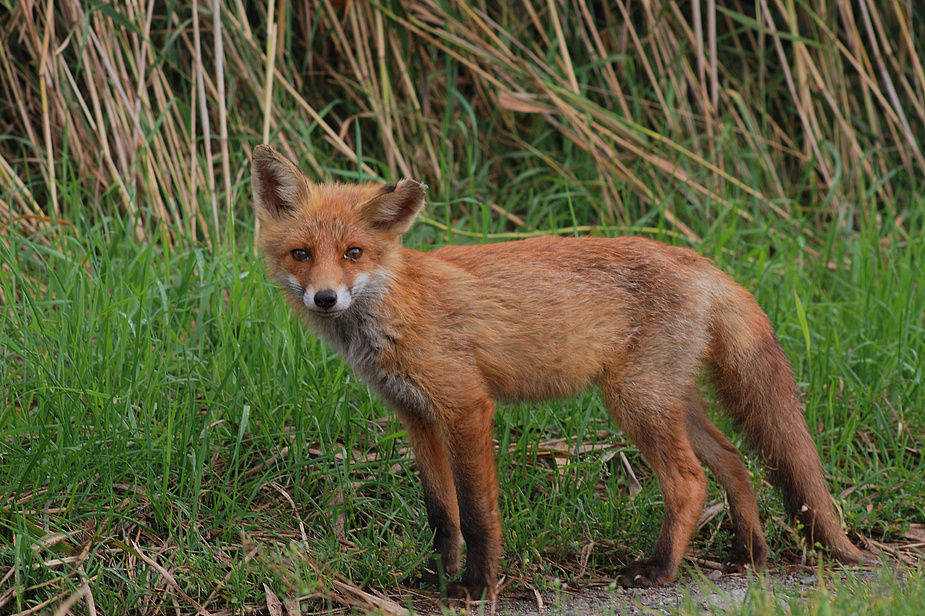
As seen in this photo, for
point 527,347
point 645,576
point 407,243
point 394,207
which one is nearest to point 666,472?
point 645,576

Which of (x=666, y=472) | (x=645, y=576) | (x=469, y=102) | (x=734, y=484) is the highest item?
(x=469, y=102)

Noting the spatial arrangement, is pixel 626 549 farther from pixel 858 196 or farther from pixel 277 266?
pixel 858 196

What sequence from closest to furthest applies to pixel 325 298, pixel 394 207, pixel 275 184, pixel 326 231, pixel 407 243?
pixel 325 298 → pixel 326 231 → pixel 394 207 → pixel 275 184 → pixel 407 243

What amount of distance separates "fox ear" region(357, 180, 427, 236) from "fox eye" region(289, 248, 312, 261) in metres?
0.27

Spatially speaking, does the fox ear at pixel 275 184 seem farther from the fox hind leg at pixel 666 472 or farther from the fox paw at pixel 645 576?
the fox paw at pixel 645 576

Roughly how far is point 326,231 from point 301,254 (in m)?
0.13

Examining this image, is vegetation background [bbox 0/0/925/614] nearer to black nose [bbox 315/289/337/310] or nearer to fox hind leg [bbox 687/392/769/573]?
fox hind leg [bbox 687/392/769/573]

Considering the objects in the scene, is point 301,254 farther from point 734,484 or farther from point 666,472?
point 734,484

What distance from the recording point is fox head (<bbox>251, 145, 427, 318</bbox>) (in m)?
3.28

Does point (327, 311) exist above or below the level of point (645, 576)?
above

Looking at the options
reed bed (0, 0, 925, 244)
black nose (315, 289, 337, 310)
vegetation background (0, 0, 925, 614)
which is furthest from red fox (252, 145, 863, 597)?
reed bed (0, 0, 925, 244)

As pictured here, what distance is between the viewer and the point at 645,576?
371 cm

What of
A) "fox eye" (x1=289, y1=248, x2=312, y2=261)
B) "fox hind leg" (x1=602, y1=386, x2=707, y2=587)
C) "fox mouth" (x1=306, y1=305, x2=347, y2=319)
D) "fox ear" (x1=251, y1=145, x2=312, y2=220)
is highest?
"fox ear" (x1=251, y1=145, x2=312, y2=220)

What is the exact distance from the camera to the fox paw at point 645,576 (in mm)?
3682
